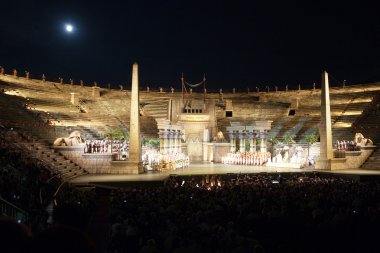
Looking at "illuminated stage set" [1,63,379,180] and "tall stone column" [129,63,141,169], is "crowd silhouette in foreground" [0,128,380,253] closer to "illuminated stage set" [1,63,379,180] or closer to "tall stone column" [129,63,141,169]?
"tall stone column" [129,63,141,169]

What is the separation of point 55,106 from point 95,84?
25.3 ft

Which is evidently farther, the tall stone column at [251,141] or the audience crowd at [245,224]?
the tall stone column at [251,141]

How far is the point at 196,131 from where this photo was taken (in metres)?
31.8

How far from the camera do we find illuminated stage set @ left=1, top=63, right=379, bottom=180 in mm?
19781

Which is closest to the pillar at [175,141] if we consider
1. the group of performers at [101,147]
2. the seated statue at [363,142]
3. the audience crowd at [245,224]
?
the group of performers at [101,147]

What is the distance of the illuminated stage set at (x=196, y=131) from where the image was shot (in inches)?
779

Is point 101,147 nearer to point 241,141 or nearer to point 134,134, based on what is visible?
point 134,134

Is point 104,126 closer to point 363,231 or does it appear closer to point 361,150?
point 361,150

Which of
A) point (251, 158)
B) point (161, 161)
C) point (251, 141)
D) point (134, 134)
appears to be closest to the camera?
point (134, 134)

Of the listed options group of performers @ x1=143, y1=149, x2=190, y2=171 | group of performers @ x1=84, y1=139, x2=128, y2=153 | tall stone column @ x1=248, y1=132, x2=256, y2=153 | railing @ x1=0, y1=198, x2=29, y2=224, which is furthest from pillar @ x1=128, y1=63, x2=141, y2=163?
railing @ x1=0, y1=198, x2=29, y2=224

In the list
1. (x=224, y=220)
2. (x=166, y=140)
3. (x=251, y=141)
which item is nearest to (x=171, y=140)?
(x=166, y=140)

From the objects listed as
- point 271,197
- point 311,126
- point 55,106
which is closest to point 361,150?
point 311,126

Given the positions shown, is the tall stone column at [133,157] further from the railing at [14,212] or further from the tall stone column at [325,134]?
the railing at [14,212]

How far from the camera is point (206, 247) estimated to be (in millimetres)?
5379
